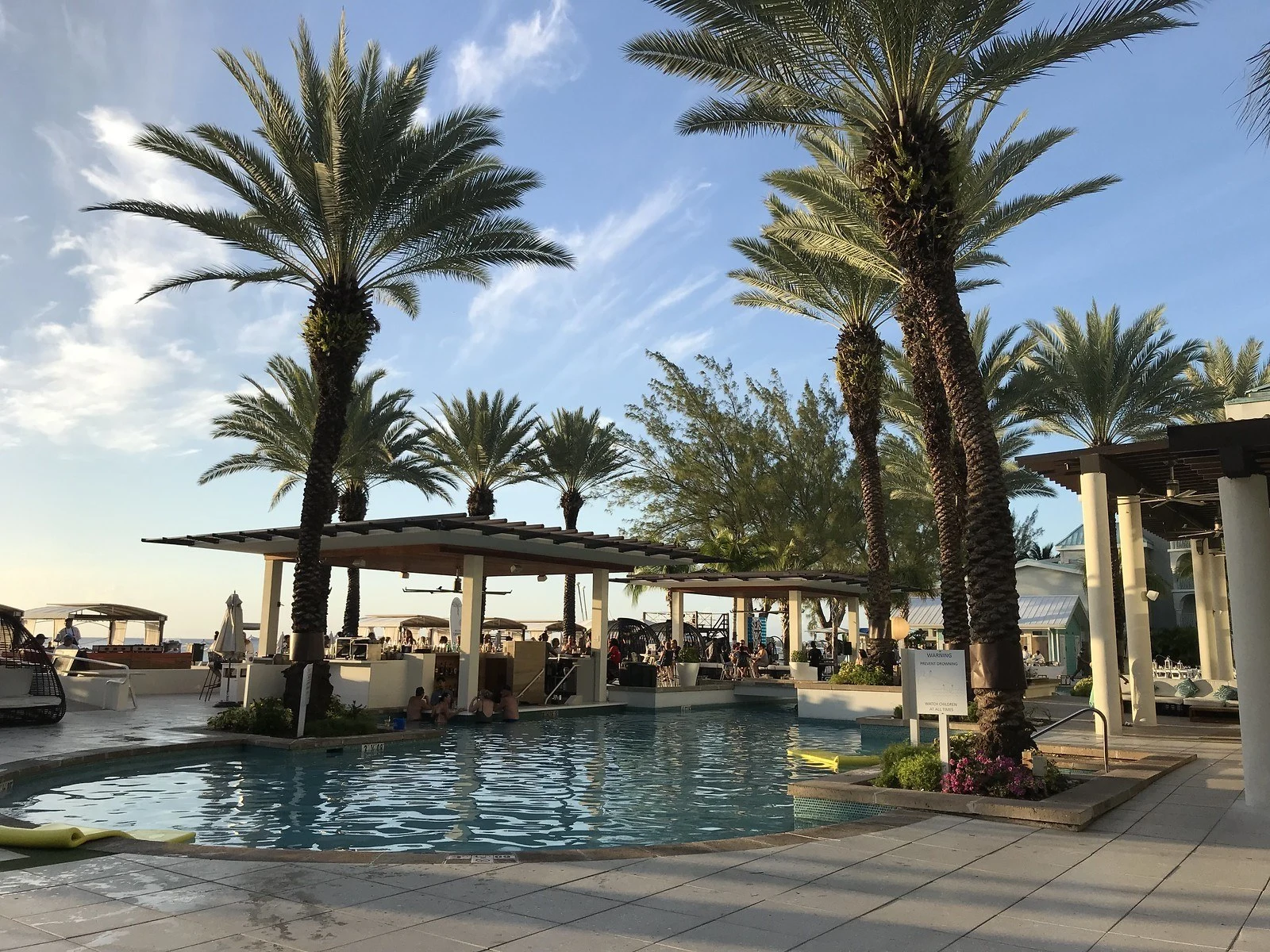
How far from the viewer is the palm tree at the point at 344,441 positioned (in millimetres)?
28000

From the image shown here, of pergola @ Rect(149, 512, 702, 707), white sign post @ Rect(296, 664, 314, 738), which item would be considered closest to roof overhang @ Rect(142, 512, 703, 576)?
pergola @ Rect(149, 512, 702, 707)

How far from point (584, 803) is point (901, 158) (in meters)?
8.62

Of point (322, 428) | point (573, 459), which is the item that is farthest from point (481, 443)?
point (322, 428)

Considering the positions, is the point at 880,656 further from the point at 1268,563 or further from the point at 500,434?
the point at 500,434

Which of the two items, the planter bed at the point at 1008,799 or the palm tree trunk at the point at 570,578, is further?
the palm tree trunk at the point at 570,578

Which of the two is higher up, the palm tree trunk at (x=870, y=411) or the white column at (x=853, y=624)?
the palm tree trunk at (x=870, y=411)

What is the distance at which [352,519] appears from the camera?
2994 cm

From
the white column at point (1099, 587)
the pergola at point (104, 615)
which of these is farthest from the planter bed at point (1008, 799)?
the pergola at point (104, 615)

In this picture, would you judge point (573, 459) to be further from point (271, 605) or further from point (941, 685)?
point (941, 685)

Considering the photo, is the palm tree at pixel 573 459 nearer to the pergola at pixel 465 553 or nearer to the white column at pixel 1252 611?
the pergola at pixel 465 553

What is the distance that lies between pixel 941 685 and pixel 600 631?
1530 centimetres

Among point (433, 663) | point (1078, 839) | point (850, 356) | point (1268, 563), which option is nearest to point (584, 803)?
point (1078, 839)

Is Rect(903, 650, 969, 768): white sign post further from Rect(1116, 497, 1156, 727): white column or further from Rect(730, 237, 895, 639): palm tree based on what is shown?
Rect(730, 237, 895, 639): palm tree

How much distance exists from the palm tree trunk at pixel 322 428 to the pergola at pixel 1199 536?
38.3ft
